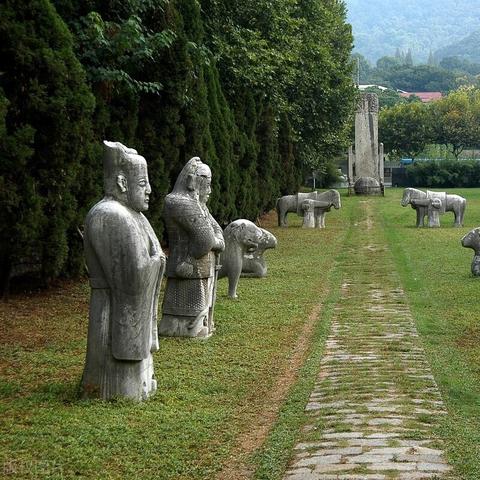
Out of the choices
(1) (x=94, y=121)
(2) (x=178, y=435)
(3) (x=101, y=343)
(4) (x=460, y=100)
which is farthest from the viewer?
(4) (x=460, y=100)

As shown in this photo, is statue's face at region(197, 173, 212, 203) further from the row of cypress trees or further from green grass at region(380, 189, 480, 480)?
green grass at region(380, 189, 480, 480)

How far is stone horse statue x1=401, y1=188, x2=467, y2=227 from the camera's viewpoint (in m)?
30.2

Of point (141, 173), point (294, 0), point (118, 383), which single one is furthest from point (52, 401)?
point (294, 0)

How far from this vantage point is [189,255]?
10.9m

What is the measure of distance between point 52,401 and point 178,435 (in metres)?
1.47

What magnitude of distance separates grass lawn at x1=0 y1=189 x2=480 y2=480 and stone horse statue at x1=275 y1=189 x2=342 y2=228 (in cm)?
1374

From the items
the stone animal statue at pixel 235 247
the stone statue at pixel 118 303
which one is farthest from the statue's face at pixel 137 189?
the stone animal statue at pixel 235 247

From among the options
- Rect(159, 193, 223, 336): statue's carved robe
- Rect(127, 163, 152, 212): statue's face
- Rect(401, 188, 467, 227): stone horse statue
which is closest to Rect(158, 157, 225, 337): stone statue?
Rect(159, 193, 223, 336): statue's carved robe

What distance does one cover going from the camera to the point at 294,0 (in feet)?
85.2

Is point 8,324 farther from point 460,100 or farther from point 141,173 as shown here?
point 460,100

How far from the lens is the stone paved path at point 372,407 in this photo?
6.16 metres

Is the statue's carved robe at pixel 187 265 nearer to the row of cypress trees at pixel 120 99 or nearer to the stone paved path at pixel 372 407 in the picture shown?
the stone paved path at pixel 372 407

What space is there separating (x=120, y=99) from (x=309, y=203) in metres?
15.0

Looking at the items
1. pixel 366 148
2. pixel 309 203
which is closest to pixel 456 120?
pixel 366 148
